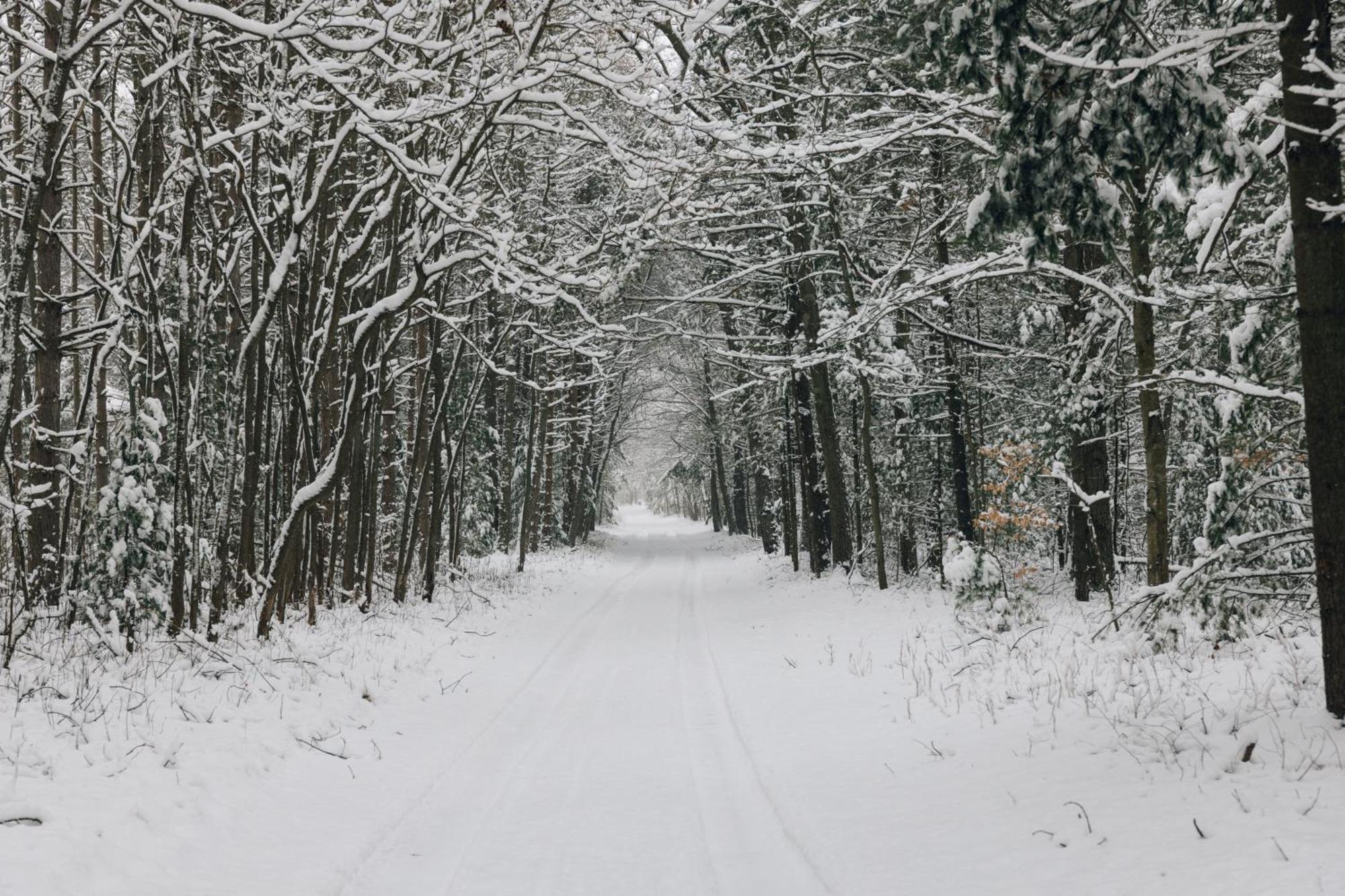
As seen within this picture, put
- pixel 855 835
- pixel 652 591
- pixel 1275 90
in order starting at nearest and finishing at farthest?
pixel 855 835
pixel 1275 90
pixel 652 591

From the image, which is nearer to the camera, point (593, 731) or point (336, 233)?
point (593, 731)

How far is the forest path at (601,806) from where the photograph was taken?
442 centimetres

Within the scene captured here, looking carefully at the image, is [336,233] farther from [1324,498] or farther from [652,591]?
[652,591]

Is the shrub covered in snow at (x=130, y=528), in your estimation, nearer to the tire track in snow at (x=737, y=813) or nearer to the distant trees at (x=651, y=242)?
the distant trees at (x=651, y=242)

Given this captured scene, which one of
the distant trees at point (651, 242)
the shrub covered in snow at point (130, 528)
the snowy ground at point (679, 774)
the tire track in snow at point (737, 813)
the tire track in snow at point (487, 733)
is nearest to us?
the snowy ground at point (679, 774)

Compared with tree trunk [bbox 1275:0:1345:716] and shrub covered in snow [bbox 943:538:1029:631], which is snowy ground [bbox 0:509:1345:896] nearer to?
shrub covered in snow [bbox 943:538:1029:631]

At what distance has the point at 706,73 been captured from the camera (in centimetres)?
830

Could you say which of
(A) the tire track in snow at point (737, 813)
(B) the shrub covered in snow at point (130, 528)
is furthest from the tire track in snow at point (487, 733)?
(B) the shrub covered in snow at point (130, 528)

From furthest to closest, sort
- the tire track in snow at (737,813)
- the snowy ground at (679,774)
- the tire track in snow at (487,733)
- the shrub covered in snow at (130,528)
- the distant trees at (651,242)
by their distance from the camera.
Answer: the shrub covered in snow at (130,528) → the distant trees at (651,242) → the tire track in snow at (487,733) → the tire track in snow at (737,813) → the snowy ground at (679,774)

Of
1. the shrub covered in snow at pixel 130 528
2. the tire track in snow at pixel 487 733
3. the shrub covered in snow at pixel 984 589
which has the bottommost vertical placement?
the tire track in snow at pixel 487 733

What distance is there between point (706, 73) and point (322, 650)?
25.1 feet

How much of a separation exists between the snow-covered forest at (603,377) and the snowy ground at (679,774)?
42mm

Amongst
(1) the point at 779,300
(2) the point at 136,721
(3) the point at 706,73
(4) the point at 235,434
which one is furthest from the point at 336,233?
(1) the point at 779,300

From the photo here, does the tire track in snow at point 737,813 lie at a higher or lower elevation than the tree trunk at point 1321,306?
lower
